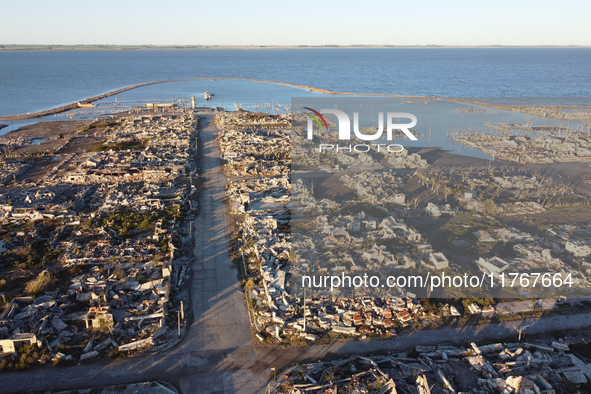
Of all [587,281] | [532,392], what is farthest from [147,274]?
[587,281]

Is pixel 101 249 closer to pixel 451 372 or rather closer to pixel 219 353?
pixel 219 353

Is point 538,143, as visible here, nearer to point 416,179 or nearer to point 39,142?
point 416,179

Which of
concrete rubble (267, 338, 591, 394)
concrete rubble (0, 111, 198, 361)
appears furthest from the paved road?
concrete rubble (0, 111, 198, 361)

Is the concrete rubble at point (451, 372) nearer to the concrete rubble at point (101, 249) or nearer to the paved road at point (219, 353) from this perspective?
the paved road at point (219, 353)

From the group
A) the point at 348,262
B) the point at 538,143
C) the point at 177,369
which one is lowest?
the point at 177,369

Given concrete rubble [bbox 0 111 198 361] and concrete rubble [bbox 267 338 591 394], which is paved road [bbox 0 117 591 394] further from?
concrete rubble [bbox 0 111 198 361]

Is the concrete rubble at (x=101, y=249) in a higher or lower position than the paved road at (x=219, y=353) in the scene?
higher

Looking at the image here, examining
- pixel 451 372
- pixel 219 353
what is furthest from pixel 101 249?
pixel 451 372

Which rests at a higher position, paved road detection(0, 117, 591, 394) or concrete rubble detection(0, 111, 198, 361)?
concrete rubble detection(0, 111, 198, 361)

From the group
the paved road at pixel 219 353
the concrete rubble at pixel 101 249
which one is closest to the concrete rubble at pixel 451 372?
the paved road at pixel 219 353
